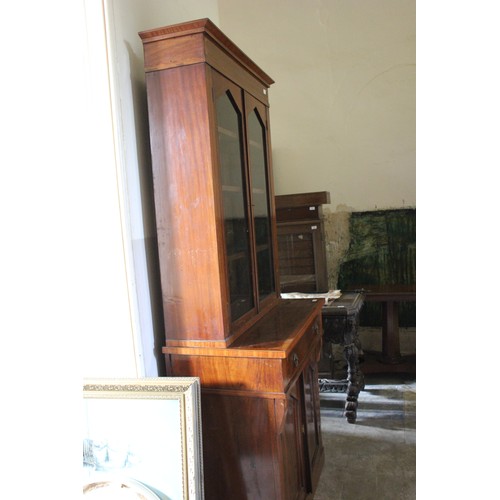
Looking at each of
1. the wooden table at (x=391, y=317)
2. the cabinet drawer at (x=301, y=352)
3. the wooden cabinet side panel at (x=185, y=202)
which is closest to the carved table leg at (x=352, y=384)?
the wooden table at (x=391, y=317)

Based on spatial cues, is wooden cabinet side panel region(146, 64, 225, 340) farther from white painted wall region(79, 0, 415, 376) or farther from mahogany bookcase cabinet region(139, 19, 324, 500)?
white painted wall region(79, 0, 415, 376)

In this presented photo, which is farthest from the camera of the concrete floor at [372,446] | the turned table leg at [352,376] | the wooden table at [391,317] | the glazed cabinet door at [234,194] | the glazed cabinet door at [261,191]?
the wooden table at [391,317]

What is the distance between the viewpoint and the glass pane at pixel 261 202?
75.7 inches

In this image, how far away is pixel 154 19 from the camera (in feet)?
5.62

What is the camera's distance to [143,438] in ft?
4.32

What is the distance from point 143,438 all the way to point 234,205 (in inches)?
34.5

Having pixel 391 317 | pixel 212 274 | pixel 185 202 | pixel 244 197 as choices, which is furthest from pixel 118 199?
A: pixel 391 317

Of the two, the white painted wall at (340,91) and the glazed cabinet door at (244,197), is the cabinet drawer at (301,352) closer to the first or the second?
the glazed cabinet door at (244,197)

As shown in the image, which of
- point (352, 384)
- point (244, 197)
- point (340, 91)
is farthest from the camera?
point (340, 91)

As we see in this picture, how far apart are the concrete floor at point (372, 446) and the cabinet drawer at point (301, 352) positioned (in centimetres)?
77

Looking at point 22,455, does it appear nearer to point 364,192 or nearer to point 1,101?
point 1,101

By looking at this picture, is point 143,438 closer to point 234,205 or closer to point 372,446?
point 234,205

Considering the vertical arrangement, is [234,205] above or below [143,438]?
above

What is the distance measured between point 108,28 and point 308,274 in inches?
97.8
